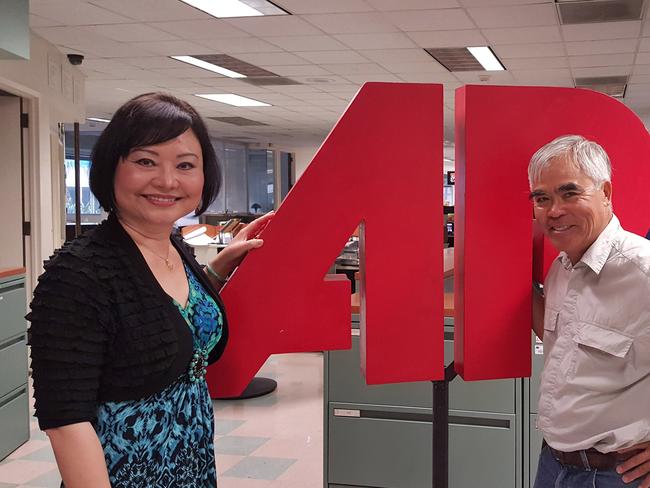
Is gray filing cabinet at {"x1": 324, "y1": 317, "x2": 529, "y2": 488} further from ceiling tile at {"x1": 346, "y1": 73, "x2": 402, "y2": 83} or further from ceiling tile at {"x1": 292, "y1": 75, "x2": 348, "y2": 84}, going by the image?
ceiling tile at {"x1": 292, "y1": 75, "x2": 348, "y2": 84}

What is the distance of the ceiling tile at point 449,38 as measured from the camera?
21.3 feet

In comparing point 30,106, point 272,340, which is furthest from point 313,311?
point 30,106

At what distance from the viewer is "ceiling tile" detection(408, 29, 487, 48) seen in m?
6.49

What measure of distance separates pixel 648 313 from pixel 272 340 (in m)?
0.82

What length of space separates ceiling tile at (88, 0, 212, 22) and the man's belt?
490cm

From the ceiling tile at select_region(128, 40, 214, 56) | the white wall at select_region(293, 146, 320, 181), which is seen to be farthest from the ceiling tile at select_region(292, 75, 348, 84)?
the white wall at select_region(293, 146, 320, 181)

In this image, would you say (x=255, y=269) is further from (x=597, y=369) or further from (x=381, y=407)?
(x=381, y=407)

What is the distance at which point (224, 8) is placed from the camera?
5.84 meters

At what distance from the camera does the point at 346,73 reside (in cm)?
861

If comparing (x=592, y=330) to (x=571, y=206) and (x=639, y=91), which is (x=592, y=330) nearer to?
(x=571, y=206)

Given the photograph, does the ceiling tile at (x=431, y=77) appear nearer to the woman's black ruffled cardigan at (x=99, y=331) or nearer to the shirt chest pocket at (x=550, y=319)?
the shirt chest pocket at (x=550, y=319)

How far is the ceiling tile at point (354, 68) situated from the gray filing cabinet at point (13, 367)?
4778 mm

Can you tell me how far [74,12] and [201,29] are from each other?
1087 millimetres

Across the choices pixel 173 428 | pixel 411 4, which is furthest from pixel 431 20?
pixel 173 428
